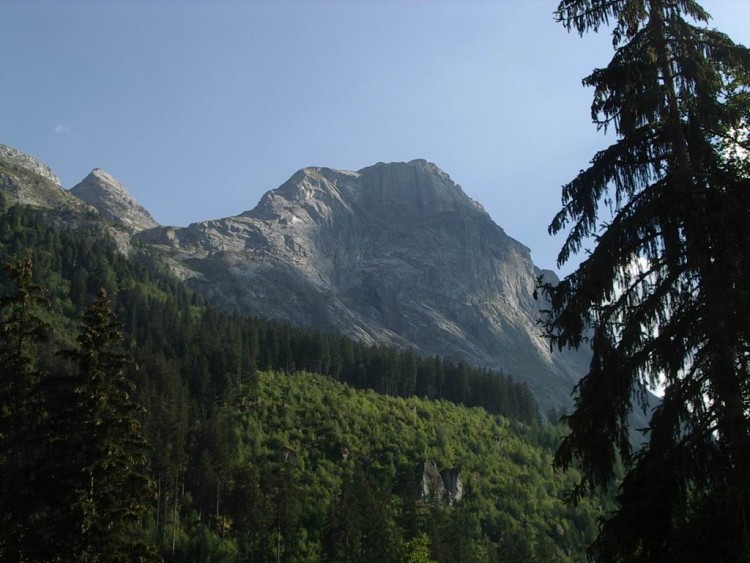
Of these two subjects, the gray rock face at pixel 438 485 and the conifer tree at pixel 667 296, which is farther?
the gray rock face at pixel 438 485

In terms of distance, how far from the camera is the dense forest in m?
22.4

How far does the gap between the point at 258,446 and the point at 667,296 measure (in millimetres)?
82126

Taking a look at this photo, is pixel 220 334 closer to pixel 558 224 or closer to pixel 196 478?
pixel 196 478

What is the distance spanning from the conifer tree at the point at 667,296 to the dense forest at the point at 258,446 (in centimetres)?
458

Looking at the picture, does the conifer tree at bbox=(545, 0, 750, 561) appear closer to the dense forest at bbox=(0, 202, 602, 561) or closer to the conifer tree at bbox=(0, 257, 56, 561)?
the dense forest at bbox=(0, 202, 602, 561)

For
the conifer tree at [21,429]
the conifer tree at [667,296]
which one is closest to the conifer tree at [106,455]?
the conifer tree at [21,429]

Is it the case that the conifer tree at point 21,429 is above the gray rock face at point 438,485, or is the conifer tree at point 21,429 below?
above

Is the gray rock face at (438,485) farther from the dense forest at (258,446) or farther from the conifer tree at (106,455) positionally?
the conifer tree at (106,455)

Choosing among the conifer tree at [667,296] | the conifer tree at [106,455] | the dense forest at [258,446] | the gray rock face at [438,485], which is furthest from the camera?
the gray rock face at [438,485]

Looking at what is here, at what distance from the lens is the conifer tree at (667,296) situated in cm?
995

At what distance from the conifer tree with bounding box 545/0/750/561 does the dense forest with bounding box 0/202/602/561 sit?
4575 millimetres

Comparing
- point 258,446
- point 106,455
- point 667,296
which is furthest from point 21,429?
point 258,446

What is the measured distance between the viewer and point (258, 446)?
88000 millimetres

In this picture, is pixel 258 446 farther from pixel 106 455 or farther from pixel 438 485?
pixel 106 455
